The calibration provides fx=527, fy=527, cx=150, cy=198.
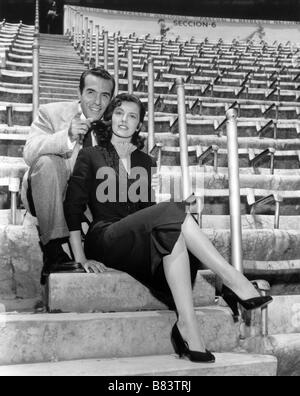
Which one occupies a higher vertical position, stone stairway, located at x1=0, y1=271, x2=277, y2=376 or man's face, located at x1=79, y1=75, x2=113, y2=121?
man's face, located at x1=79, y1=75, x2=113, y2=121

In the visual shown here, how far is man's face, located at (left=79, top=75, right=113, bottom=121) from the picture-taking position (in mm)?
1539

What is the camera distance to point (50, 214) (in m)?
1.32

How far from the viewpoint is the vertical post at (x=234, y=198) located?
1355 mm

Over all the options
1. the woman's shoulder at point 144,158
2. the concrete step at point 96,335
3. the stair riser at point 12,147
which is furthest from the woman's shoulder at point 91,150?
the stair riser at point 12,147

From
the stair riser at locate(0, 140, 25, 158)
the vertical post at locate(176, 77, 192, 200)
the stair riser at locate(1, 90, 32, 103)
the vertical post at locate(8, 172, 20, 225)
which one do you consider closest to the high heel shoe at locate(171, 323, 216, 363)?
the vertical post at locate(176, 77, 192, 200)

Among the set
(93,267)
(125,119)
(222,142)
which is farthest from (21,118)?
(93,267)

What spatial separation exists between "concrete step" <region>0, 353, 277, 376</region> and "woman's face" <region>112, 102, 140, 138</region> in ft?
2.05

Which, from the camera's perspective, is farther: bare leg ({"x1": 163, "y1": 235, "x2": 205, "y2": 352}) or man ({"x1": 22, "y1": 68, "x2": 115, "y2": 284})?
man ({"x1": 22, "y1": 68, "x2": 115, "y2": 284})

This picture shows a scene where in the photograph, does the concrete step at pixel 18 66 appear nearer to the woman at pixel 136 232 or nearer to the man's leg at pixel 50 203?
the woman at pixel 136 232

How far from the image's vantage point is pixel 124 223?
1.26 meters

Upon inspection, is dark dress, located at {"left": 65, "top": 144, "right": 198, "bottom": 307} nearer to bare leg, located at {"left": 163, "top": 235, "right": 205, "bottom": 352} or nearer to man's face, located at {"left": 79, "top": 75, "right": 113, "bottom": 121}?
bare leg, located at {"left": 163, "top": 235, "right": 205, "bottom": 352}

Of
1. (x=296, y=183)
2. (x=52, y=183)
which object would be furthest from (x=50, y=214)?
(x=296, y=183)

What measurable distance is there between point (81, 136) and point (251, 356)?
724 millimetres
